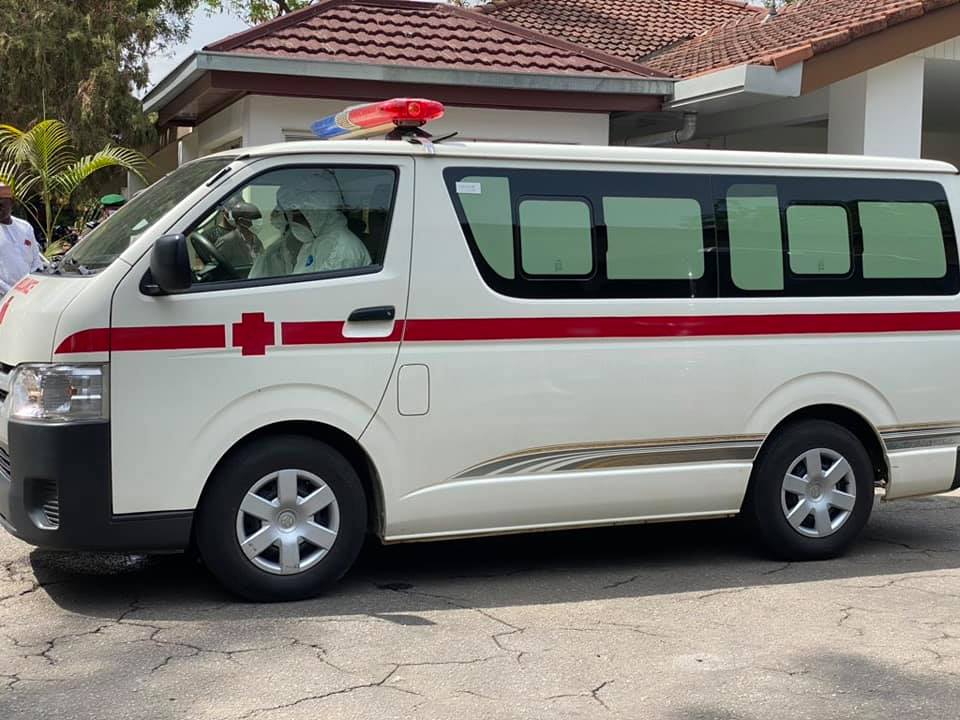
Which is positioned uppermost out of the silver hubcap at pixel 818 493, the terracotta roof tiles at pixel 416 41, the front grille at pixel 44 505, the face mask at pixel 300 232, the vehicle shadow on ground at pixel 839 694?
the terracotta roof tiles at pixel 416 41

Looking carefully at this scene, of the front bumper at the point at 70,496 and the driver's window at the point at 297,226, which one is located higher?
the driver's window at the point at 297,226

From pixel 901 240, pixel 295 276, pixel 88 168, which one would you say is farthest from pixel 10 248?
pixel 901 240

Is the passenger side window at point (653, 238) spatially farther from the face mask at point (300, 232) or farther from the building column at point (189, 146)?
the building column at point (189, 146)

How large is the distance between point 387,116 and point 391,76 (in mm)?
5308

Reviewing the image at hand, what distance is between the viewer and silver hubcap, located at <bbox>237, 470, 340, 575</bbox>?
5.39m

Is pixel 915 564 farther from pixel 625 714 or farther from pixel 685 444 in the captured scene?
→ pixel 625 714

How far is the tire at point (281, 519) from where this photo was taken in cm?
534

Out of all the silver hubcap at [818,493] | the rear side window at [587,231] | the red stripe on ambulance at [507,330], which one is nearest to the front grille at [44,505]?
the red stripe on ambulance at [507,330]

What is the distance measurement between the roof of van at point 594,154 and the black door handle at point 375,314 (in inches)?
28.7

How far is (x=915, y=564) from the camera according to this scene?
→ 6.54 meters

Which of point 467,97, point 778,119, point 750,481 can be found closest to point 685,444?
point 750,481

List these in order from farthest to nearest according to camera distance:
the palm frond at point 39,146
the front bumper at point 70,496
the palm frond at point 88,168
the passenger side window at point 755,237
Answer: the palm frond at point 39,146
the palm frond at point 88,168
the passenger side window at point 755,237
the front bumper at point 70,496

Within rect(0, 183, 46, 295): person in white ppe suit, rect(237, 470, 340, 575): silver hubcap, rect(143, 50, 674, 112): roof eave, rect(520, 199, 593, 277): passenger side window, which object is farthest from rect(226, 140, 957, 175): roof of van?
rect(143, 50, 674, 112): roof eave

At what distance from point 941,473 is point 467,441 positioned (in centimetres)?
278
